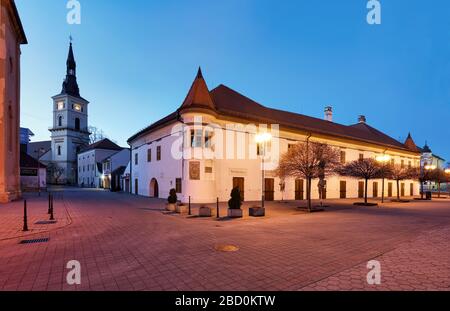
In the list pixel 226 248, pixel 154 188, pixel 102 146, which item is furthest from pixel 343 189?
pixel 102 146

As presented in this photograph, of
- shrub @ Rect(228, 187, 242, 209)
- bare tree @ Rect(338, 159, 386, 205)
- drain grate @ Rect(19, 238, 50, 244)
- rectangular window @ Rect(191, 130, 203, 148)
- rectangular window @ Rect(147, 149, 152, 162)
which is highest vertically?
rectangular window @ Rect(191, 130, 203, 148)

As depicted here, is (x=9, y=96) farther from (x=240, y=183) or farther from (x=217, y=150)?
(x=240, y=183)

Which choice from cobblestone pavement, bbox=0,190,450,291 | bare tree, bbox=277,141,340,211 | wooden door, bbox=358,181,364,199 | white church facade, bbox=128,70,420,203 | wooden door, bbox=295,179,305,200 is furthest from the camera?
wooden door, bbox=358,181,364,199

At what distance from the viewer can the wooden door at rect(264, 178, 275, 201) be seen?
2472 cm

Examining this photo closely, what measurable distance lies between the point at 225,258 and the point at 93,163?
2408 inches

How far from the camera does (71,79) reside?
229ft

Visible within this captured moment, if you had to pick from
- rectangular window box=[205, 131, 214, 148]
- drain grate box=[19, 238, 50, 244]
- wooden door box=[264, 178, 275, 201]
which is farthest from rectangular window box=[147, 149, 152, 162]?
drain grate box=[19, 238, 50, 244]

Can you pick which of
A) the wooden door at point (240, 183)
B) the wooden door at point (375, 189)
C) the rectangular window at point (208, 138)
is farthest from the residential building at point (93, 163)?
the wooden door at point (375, 189)

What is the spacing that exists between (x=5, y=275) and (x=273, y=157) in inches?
880

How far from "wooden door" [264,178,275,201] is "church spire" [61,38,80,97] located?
215 feet

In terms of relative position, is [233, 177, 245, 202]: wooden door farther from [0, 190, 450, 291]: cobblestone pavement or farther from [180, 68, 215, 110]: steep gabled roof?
[0, 190, 450, 291]: cobblestone pavement

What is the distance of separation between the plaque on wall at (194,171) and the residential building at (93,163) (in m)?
41.0

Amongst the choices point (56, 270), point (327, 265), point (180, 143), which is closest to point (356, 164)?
point (180, 143)

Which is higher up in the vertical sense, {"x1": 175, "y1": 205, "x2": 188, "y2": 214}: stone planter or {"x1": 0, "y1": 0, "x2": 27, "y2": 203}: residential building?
{"x1": 0, "y1": 0, "x2": 27, "y2": 203}: residential building
